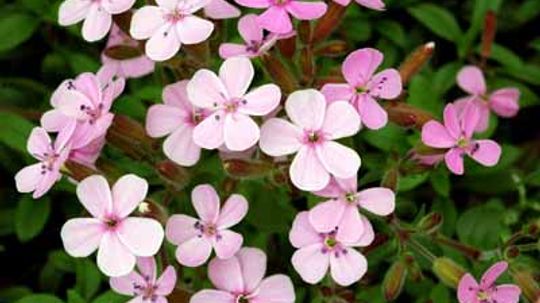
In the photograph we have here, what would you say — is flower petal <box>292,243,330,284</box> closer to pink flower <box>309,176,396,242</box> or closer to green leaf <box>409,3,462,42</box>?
pink flower <box>309,176,396,242</box>

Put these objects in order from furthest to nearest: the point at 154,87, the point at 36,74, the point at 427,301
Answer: the point at 36,74 < the point at 154,87 < the point at 427,301

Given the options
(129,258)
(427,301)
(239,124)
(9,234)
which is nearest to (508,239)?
(427,301)

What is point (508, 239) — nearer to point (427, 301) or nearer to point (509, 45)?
point (427, 301)

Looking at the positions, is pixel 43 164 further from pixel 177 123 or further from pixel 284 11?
pixel 284 11

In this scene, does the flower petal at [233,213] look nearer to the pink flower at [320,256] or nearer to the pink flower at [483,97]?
the pink flower at [320,256]

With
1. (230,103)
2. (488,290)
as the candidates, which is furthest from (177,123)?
(488,290)

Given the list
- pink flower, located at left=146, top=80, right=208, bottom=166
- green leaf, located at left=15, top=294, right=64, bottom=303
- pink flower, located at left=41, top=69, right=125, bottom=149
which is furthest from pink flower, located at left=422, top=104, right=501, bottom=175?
green leaf, located at left=15, top=294, right=64, bottom=303
